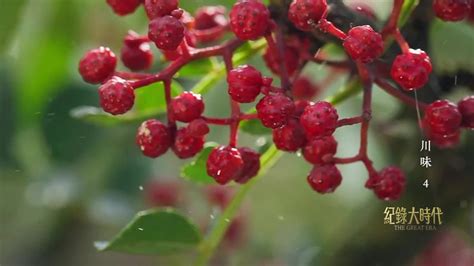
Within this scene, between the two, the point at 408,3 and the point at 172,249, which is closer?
the point at 408,3

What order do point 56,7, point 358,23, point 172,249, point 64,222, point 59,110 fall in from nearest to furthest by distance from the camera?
point 358,23 → point 172,249 → point 56,7 → point 59,110 → point 64,222

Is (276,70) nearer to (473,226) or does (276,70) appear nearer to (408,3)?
(408,3)

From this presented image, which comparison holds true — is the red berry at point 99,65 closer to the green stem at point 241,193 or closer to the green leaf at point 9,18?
the green stem at point 241,193

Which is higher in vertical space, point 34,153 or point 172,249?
point 172,249

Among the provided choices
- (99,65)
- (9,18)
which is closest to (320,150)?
(99,65)

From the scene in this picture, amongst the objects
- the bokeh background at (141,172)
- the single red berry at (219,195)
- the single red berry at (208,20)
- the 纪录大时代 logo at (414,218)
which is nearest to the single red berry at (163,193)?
the bokeh background at (141,172)

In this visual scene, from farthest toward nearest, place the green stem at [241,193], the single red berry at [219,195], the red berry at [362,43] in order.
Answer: the single red berry at [219,195] < the green stem at [241,193] < the red berry at [362,43]

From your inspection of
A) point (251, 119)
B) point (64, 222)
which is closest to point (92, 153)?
point (64, 222)

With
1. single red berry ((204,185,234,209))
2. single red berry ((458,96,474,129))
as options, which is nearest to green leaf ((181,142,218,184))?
single red berry ((458,96,474,129))
